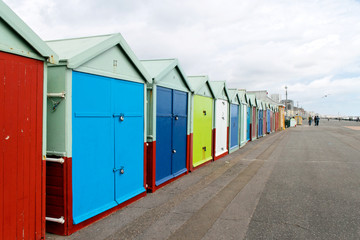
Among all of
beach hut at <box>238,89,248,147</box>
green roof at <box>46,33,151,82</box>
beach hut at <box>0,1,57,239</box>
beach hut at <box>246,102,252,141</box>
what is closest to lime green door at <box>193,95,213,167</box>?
green roof at <box>46,33,151,82</box>

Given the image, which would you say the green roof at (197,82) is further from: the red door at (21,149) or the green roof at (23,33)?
the red door at (21,149)

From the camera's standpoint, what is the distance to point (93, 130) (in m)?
4.69

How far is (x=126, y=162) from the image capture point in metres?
5.59

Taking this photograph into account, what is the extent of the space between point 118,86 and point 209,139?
5.91m

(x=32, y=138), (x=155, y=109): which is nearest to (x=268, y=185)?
(x=155, y=109)

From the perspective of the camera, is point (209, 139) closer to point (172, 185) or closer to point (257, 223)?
point (172, 185)

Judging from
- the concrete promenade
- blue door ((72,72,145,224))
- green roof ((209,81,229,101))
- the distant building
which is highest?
the distant building

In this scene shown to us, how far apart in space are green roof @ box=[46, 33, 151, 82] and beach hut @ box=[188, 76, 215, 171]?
12.1ft

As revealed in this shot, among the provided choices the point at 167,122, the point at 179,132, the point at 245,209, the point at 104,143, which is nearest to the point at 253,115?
the point at 179,132

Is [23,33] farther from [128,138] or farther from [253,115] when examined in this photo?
[253,115]

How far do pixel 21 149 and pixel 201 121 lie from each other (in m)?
6.79

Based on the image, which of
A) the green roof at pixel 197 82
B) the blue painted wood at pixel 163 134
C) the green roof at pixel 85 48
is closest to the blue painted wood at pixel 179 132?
the blue painted wood at pixel 163 134

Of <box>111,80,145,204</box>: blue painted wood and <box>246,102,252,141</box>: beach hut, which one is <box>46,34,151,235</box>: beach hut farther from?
<box>246,102,252,141</box>: beach hut

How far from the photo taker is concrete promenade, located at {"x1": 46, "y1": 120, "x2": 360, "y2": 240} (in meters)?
4.31
